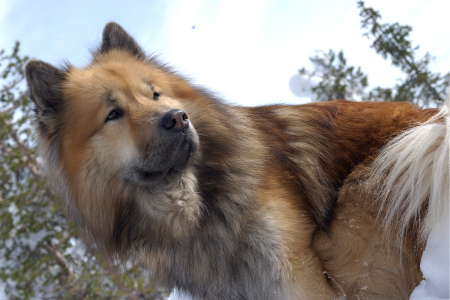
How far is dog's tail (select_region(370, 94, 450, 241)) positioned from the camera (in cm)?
150

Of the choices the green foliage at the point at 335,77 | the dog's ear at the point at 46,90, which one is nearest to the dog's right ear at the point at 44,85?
the dog's ear at the point at 46,90

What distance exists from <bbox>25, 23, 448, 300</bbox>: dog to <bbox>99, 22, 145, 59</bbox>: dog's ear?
0.74 ft

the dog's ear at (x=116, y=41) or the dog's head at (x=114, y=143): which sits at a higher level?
the dog's ear at (x=116, y=41)

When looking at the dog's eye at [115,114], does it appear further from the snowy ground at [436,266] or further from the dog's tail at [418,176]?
the snowy ground at [436,266]

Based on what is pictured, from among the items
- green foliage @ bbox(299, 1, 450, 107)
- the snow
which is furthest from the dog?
green foliage @ bbox(299, 1, 450, 107)

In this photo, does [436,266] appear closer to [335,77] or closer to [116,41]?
[116,41]

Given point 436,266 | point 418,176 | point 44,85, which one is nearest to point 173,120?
point 44,85

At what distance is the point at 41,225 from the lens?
13.4 feet

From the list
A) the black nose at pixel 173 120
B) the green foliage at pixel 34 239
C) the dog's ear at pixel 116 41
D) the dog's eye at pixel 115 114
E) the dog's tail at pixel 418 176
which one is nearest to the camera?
the dog's tail at pixel 418 176

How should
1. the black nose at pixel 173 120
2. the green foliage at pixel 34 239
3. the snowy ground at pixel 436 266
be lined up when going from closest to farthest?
the snowy ground at pixel 436 266 < the black nose at pixel 173 120 < the green foliage at pixel 34 239

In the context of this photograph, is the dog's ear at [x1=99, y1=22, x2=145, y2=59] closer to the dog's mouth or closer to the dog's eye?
the dog's eye

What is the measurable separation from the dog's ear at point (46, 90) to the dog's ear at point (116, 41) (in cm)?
40

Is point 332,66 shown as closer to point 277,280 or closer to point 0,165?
point 277,280

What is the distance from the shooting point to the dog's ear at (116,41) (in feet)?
7.35
